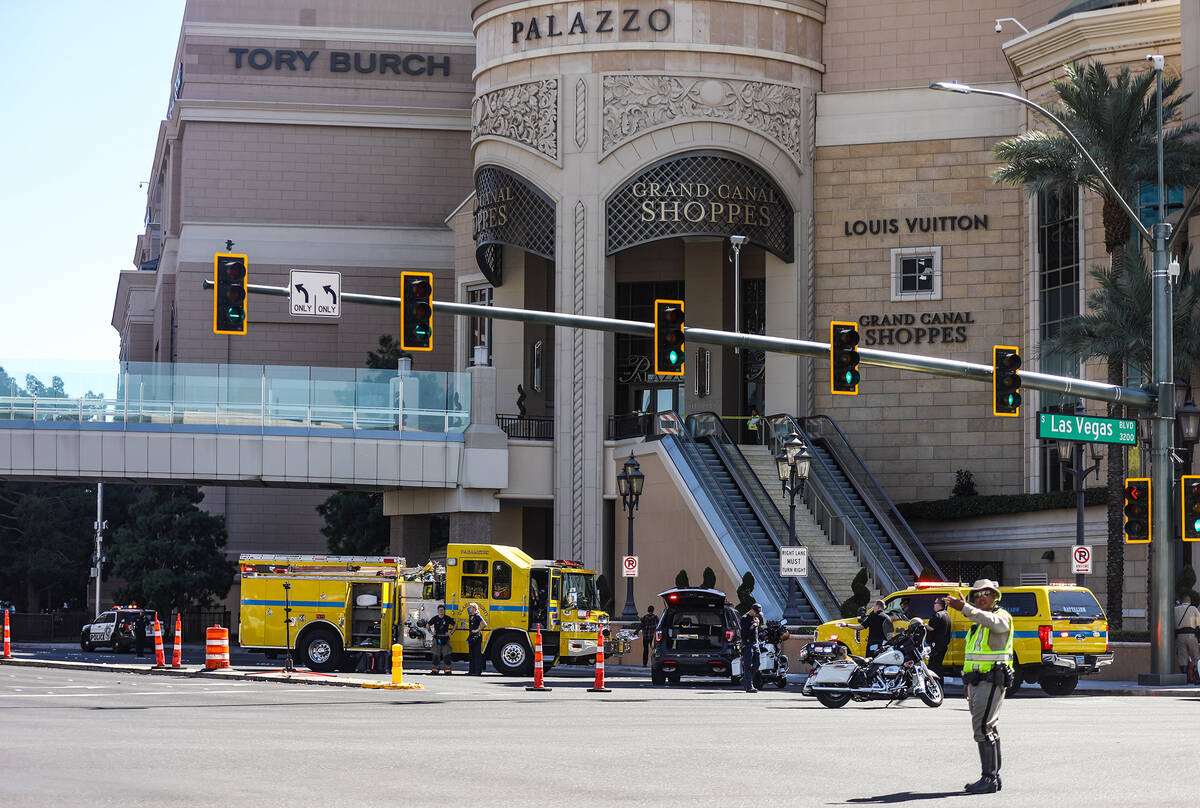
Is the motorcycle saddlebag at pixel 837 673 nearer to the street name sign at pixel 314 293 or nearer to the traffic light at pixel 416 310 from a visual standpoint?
the traffic light at pixel 416 310

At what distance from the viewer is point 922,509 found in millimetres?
48500

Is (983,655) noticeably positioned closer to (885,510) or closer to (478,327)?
(885,510)

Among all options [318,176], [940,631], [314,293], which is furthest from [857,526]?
[318,176]

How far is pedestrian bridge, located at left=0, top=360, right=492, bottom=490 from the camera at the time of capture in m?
46.0

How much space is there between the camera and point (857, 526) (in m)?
42.4

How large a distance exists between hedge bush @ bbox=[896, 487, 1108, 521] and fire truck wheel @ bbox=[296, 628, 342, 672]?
18.2m

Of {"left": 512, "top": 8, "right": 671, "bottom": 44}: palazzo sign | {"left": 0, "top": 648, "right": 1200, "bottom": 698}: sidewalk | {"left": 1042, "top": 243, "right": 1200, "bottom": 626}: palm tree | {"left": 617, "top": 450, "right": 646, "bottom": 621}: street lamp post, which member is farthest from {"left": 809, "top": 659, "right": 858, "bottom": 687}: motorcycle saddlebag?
{"left": 512, "top": 8, "right": 671, "bottom": 44}: palazzo sign

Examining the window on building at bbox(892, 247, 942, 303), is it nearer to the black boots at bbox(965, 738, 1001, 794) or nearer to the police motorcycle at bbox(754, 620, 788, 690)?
the police motorcycle at bbox(754, 620, 788, 690)

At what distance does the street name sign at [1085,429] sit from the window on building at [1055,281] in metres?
15.1

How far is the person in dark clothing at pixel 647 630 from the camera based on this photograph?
38781 millimetres

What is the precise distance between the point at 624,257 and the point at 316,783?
146 feet

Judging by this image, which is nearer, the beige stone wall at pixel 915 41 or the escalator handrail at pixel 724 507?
the escalator handrail at pixel 724 507

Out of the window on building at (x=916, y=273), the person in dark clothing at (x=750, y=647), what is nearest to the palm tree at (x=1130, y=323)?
the person in dark clothing at (x=750, y=647)

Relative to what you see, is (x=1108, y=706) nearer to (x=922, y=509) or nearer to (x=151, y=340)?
(x=922, y=509)
